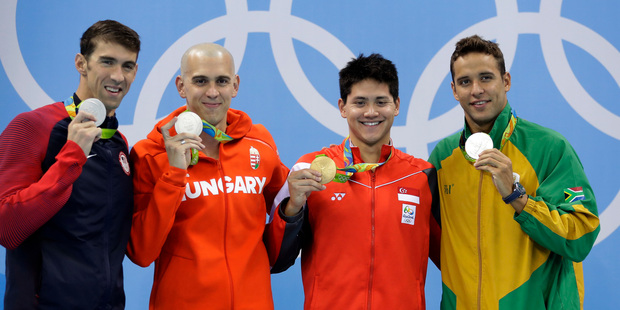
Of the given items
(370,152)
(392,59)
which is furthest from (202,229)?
(392,59)

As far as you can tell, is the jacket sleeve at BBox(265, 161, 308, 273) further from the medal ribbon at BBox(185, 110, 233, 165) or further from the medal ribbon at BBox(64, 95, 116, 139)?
the medal ribbon at BBox(64, 95, 116, 139)

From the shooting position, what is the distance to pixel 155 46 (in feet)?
15.8

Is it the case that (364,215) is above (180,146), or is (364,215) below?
below

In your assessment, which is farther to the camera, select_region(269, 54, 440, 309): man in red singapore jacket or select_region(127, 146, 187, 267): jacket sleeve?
select_region(269, 54, 440, 309): man in red singapore jacket

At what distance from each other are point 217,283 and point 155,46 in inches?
109

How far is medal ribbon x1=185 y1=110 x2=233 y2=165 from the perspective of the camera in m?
2.82

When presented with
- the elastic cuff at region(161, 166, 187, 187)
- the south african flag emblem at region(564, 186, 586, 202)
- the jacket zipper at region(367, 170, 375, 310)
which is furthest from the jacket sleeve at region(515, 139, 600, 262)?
the elastic cuff at region(161, 166, 187, 187)

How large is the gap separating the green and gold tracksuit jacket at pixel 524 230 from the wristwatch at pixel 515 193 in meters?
0.07

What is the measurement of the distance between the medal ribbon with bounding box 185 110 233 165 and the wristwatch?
143cm

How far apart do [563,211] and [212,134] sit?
1.79 meters

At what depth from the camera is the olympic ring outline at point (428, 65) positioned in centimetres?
469

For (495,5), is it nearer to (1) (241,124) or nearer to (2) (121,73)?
(1) (241,124)

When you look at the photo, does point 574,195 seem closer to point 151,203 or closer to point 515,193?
point 515,193

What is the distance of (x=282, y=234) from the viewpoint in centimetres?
293
